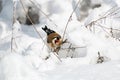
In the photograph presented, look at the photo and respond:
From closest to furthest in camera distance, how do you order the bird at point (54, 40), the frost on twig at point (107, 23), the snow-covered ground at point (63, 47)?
the snow-covered ground at point (63, 47) < the bird at point (54, 40) < the frost on twig at point (107, 23)

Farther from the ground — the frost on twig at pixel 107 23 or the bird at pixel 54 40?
the frost on twig at pixel 107 23

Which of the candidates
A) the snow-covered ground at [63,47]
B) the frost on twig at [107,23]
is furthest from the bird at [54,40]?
the frost on twig at [107,23]

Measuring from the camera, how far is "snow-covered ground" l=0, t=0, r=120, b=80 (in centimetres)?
182

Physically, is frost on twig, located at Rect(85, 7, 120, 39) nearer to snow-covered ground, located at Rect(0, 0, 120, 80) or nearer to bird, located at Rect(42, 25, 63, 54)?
snow-covered ground, located at Rect(0, 0, 120, 80)

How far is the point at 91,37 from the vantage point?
256 cm

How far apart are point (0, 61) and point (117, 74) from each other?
2.14 feet

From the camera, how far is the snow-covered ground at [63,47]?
1.82 m

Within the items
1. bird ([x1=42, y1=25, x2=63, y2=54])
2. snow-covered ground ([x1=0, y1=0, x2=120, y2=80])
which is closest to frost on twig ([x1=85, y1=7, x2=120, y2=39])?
snow-covered ground ([x1=0, y1=0, x2=120, y2=80])

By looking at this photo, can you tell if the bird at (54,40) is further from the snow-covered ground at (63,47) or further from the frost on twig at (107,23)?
the frost on twig at (107,23)

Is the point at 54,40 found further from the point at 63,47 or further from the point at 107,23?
the point at 107,23

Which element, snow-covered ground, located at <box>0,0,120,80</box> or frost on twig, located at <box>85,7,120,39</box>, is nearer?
snow-covered ground, located at <box>0,0,120,80</box>

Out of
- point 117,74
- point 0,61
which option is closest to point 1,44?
point 0,61

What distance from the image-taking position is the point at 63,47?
2475 mm

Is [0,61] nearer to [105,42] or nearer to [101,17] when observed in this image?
[105,42]
